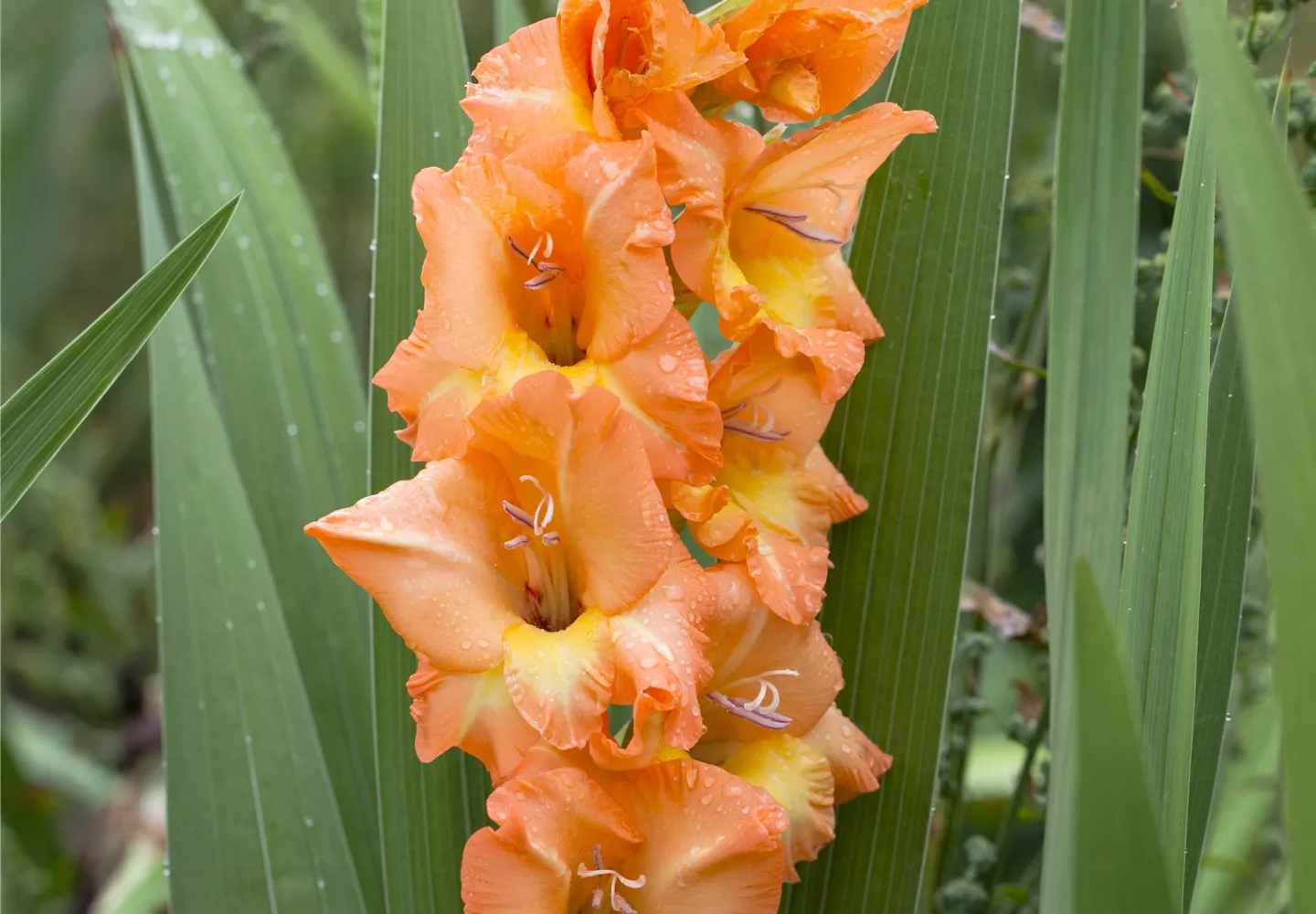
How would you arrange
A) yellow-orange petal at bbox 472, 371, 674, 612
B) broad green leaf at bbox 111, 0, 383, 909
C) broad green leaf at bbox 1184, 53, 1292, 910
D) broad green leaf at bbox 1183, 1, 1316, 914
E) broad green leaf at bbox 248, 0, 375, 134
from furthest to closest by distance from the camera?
broad green leaf at bbox 248, 0, 375, 134 < broad green leaf at bbox 111, 0, 383, 909 < broad green leaf at bbox 1184, 53, 1292, 910 < yellow-orange petal at bbox 472, 371, 674, 612 < broad green leaf at bbox 1183, 1, 1316, 914

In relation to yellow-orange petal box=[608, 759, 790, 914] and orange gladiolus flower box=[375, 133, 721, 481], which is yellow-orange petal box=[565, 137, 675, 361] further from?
yellow-orange petal box=[608, 759, 790, 914]

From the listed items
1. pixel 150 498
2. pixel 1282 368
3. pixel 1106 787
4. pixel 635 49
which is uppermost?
pixel 635 49

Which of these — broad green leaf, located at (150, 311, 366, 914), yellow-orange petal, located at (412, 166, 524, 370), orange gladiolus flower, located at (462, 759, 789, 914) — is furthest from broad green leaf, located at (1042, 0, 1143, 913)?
broad green leaf, located at (150, 311, 366, 914)

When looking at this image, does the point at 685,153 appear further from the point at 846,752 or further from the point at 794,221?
the point at 846,752

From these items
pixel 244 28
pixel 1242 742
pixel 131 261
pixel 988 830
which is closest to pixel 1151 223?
pixel 1242 742

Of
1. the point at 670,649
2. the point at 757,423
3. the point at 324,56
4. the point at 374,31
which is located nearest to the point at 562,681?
the point at 670,649

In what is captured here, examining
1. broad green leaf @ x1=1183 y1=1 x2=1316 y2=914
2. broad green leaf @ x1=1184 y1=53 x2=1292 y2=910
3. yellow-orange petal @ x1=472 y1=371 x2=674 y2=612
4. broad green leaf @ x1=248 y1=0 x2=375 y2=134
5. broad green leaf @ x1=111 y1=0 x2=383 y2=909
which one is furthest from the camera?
broad green leaf @ x1=248 y1=0 x2=375 y2=134
